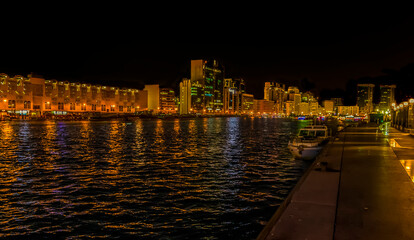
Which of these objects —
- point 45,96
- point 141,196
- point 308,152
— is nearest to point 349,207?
point 141,196

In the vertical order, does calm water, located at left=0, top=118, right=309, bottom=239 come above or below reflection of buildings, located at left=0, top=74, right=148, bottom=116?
below

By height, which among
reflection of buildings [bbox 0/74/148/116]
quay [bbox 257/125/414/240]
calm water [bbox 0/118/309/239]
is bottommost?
calm water [bbox 0/118/309/239]

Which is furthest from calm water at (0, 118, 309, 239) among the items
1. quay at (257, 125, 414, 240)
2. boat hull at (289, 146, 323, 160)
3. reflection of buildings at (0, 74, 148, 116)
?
reflection of buildings at (0, 74, 148, 116)

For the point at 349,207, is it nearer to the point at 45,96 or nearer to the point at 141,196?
the point at 141,196

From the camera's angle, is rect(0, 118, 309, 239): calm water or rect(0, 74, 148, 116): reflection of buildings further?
rect(0, 74, 148, 116): reflection of buildings

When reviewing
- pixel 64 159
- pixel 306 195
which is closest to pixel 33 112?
pixel 64 159

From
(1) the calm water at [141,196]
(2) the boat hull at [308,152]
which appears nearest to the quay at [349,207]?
(1) the calm water at [141,196]

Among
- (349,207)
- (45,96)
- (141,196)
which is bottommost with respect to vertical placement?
(141,196)

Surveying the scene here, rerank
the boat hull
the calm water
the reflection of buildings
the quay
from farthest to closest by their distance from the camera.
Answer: the reflection of buildings, the boat hull, the calm water, the quay

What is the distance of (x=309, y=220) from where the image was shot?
8.08 meters

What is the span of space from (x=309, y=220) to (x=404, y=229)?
6.75ft

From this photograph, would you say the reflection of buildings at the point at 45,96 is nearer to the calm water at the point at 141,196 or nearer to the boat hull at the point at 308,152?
the calm water at the point at 141,196

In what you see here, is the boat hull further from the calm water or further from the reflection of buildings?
the reflection of buildings

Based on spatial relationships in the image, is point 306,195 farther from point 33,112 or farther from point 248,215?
point 33,112
